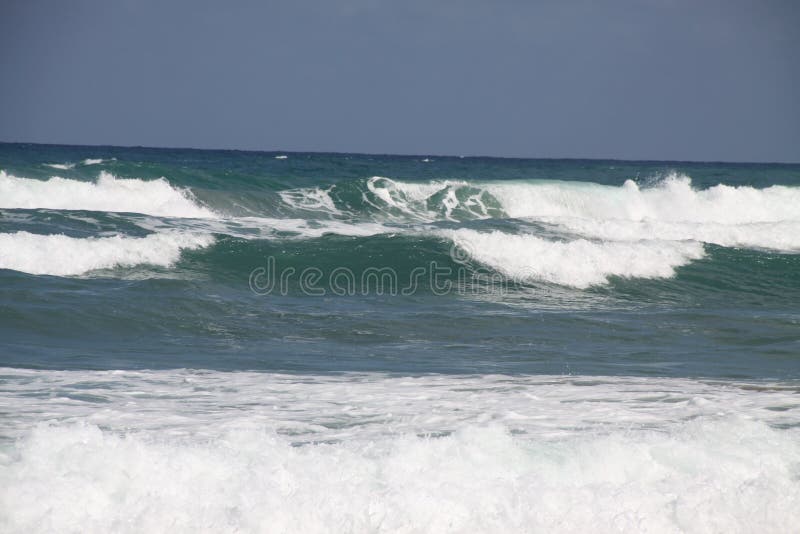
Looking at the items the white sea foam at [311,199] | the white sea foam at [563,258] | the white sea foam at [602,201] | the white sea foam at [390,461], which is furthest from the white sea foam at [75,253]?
the white sea foam at [602,201]

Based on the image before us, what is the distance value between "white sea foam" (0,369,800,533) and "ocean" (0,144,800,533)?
16 millimetres

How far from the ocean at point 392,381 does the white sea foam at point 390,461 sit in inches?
0.6

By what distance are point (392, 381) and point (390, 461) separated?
7.50 ft

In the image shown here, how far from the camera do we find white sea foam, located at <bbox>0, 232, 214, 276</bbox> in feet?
41.3

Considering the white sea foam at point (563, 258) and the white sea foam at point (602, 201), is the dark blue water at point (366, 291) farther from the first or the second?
the white sea foam at point (602, 201)

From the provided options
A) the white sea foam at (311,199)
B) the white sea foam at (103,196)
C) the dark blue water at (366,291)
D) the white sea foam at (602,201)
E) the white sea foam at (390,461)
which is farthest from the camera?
the white sea foam at (602,201)

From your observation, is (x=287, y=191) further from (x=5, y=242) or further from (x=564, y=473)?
(x=564, y=473)

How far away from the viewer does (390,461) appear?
4668 millimetres

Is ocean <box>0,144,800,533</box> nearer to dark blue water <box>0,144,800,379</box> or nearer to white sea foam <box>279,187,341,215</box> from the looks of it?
dark blue water <box>0,144,800,379</box>

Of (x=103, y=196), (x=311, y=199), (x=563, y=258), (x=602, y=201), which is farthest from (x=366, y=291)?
(x=602, y=201)

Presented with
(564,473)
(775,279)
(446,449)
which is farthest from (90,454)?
(775,279)

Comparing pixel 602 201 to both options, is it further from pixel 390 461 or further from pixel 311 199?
pixel 390 461

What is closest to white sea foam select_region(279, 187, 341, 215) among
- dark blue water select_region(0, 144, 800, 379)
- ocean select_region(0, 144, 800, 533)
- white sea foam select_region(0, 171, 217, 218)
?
dark blue water select_region(0, 144, 800, 379)

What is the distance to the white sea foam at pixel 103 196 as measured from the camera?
21219 mm
